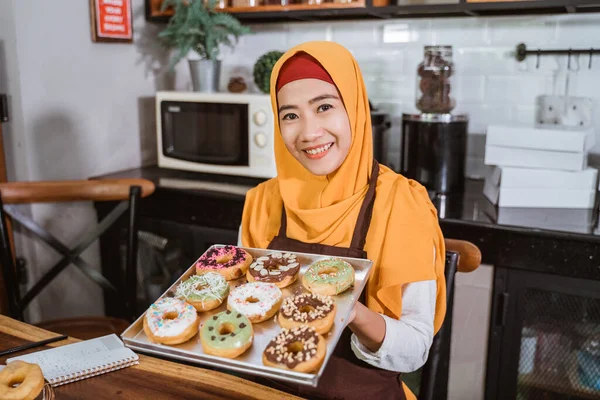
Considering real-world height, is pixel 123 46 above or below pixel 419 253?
above

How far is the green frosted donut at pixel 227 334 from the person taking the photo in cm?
86

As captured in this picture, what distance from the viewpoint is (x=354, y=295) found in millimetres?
983

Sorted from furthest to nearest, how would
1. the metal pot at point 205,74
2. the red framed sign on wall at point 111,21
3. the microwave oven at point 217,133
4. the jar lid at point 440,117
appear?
1. the metal pot at point 205,74
2. the red framed sign on wall at point 111,21
3. the microwave oven at point 217,133
4. the jar lid at point 440,117

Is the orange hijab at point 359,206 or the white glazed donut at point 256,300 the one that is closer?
the white glazed donut at point 256,300

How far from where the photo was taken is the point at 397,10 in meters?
2.04

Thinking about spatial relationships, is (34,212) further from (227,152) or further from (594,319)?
(594,319)

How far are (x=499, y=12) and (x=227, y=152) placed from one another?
1162mm

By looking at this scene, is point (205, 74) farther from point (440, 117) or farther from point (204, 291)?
point (204, 291)

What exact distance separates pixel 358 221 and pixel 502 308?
2.36ft

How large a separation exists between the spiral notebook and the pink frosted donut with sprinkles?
0.22 metres

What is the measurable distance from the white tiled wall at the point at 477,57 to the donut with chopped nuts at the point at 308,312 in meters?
1.52

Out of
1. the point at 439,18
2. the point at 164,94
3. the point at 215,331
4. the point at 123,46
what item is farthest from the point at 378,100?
the point at 215,331

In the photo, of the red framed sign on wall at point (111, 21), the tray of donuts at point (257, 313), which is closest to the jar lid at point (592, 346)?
the tray of donuts at point (257, 313)

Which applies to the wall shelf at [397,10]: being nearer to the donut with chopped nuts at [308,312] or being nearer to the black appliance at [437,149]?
the black appliance at [437,149]
